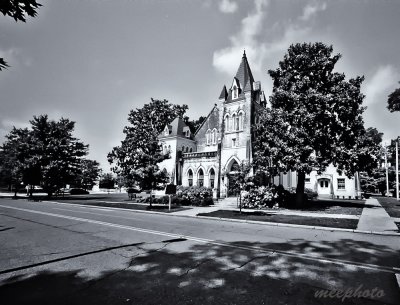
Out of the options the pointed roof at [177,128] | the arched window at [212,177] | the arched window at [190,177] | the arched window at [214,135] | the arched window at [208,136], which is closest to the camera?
the arched window at [212,177]

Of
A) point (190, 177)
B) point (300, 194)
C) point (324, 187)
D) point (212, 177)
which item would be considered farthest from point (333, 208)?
point (324, 187)

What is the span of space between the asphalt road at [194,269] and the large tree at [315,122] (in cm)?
1195

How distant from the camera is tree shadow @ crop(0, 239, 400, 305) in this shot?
13.5 ft

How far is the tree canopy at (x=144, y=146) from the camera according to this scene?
68.6 ft

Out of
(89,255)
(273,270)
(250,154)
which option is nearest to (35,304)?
(89,255)

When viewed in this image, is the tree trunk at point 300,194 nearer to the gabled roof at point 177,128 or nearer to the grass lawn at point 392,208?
the grass lawn at point 392,208

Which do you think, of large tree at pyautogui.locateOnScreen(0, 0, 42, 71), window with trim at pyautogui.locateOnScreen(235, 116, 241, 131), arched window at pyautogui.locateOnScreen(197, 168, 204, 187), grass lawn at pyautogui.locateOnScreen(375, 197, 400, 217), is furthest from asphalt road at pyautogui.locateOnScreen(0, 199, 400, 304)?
arched window at pyautogui.locateOnScreen(197, 168, 204, 187)

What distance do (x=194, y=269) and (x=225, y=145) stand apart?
1138 inches

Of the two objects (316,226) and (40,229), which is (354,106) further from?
(40,229)

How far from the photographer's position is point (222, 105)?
35594 millimetres

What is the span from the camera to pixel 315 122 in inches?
816

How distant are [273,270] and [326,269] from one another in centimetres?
127

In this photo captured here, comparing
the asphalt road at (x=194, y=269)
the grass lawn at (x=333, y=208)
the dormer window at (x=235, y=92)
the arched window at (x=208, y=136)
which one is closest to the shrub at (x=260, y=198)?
the grass lawn at (x=333, y=208)

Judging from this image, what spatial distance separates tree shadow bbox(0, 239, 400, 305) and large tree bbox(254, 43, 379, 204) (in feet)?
46.5
